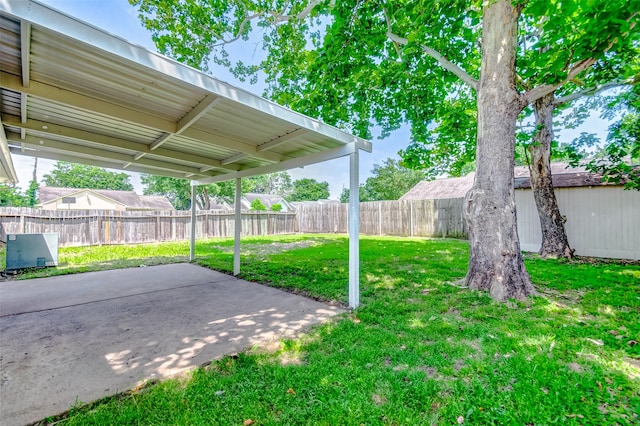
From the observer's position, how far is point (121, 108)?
9.89ft

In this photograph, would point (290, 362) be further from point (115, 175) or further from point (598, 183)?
point (115, 175)

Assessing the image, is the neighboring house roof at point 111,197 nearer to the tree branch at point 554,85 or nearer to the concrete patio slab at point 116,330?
the concrete patio slab at point 116,330

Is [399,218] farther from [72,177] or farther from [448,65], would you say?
[72,177]

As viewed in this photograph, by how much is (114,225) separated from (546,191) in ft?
46.1

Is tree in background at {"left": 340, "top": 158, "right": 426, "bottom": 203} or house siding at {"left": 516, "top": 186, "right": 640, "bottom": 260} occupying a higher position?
tree in background at {"left": 340, "top": 158, "right": 426, "bottom": 203}

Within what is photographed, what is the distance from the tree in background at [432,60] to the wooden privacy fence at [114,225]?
21.5 ft

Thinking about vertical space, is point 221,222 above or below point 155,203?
below

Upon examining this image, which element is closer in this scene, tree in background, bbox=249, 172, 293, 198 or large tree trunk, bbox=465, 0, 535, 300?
large tree trunk, bbox=465, 0, 535, 300

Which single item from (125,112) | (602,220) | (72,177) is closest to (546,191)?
(602,220)

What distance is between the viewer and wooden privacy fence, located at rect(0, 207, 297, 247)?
354 inches

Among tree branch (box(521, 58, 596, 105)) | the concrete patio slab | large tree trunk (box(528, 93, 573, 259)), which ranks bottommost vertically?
the concrete patio slab

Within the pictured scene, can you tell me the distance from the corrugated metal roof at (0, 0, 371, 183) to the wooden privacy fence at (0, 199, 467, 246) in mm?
6634

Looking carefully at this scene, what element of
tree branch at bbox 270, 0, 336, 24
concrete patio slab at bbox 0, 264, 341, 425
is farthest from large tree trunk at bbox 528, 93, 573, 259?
concrete patio slab at bbox 0, 264, 341, 425

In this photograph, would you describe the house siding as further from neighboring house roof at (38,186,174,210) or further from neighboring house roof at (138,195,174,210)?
neighboring house roof at (138,195,174,210)
